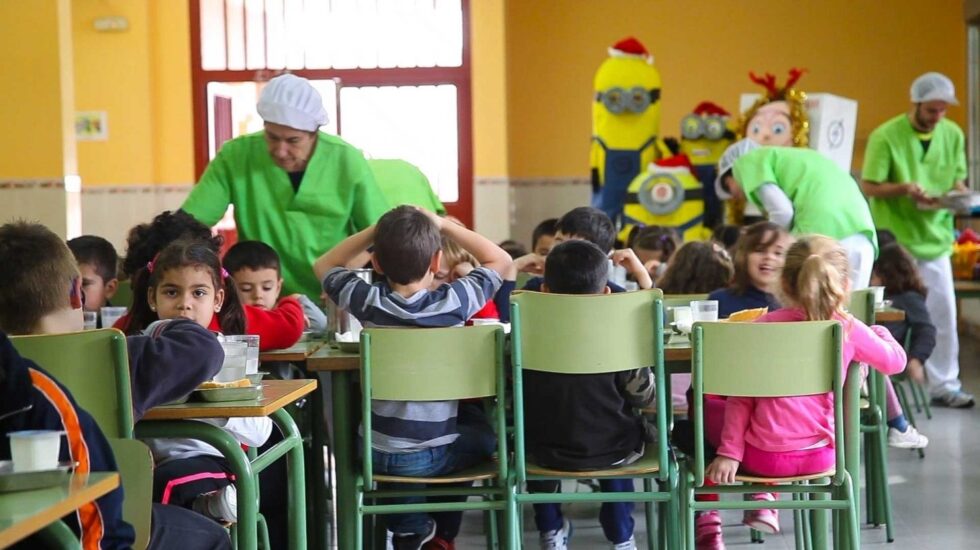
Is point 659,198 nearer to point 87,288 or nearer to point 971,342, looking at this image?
point 971,342

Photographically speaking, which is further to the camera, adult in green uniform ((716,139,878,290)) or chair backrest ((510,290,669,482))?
adult in green uniform ((716,139,878,290))

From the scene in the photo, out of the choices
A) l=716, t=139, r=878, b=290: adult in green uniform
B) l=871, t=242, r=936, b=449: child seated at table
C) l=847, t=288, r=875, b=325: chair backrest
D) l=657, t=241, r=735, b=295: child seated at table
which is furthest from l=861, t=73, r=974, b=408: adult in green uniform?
l=847, t=288, r=875, b=325: chair backrest

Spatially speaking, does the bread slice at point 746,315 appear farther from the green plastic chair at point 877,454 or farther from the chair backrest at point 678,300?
the green plastic chair at point 877,454

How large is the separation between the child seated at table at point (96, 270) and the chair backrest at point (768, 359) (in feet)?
6.73

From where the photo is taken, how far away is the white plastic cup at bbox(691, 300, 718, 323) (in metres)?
3.76

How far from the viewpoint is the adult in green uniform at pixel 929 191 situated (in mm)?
6719

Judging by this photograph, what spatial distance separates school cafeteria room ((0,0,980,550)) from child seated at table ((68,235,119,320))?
11 mm

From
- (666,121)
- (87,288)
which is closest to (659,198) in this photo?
(666,121)

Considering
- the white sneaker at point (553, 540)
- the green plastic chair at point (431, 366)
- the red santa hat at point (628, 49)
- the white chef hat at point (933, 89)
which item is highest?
the red santa hat at point (628, 49)

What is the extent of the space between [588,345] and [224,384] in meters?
0.91

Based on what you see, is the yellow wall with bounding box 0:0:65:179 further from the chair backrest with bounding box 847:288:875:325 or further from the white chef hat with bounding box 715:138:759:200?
the chair backrest with bounding box 847:288:875:325

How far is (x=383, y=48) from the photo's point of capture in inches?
381

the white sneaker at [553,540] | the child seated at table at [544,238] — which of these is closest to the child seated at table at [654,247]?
the child seated at table at [544,238]

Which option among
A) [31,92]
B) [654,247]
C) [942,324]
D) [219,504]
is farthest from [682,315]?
[31,92]
